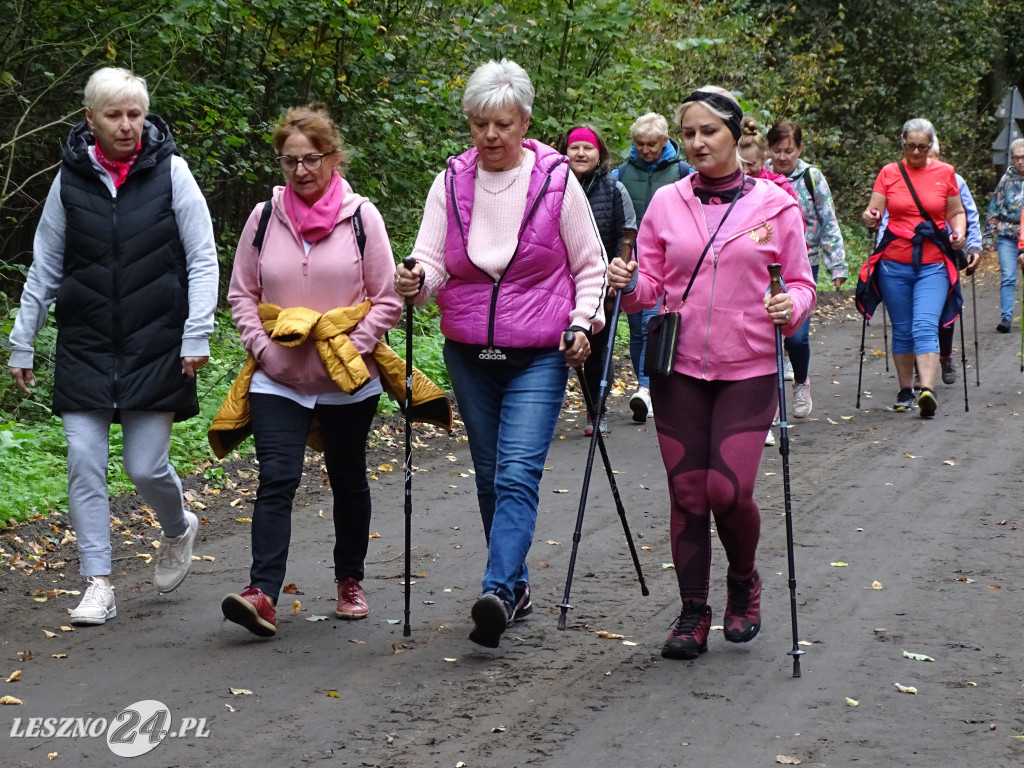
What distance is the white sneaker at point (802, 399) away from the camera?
451 inches

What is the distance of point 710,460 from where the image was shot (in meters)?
5.26

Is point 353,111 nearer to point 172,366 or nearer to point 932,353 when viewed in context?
point 932,353

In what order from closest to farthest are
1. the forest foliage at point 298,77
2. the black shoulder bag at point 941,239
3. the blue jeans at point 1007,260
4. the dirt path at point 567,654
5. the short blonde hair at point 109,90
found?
1. the dirt path at point 567,654
2. the short blonde hair at point 109,90
3. the forest foliage at point 298,77
4. the black shoulder bag at point 941,239
5. the blue jeans at point 1007,260

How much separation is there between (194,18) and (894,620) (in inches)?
300

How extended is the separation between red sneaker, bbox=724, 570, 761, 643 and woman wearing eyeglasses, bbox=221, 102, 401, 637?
1.70 m

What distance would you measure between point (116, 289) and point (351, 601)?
1740 millimetres

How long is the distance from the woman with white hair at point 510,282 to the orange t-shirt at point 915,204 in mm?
6499

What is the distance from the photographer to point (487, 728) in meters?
4.56

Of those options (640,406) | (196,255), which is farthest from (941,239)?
(196,255)

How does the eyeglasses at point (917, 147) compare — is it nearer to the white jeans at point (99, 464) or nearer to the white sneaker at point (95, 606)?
the white jeans at point (99, 464)

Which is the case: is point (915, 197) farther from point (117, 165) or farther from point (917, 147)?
point (117, 165)

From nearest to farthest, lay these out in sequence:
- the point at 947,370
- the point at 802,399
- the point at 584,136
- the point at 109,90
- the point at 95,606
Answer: the point at 109,90, the point at 95,606, the point at 584,136, the point at 802,399, the point at 947,370

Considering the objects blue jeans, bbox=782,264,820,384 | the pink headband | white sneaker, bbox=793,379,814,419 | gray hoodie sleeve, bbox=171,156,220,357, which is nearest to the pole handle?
gray hoodie sleeve, bbox=171,156,220,357

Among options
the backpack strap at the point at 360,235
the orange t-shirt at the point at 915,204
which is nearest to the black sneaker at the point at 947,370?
the orange t-shirt at the point at 915,204
